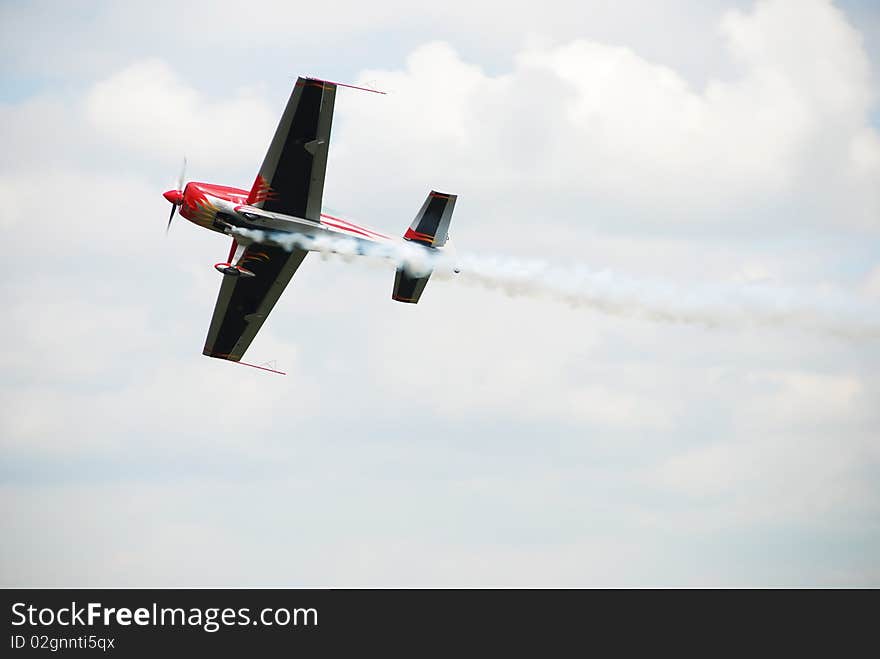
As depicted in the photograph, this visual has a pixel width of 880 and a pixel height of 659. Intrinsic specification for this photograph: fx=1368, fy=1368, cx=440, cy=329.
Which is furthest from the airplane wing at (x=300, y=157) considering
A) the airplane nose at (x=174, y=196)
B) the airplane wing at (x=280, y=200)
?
the airplane nose at (x=174, y=196)

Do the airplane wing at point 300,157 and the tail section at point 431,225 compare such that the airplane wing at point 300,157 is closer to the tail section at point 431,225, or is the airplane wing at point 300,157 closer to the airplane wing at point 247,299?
the airplane wing at point 247,299

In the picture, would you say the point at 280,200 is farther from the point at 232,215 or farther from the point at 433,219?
the point at 433,219

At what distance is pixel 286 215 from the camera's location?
39.8 m

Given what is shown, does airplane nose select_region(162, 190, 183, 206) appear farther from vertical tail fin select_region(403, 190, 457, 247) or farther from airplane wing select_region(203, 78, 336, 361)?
vertical tail fin select_region(403, 190, 457, 247)

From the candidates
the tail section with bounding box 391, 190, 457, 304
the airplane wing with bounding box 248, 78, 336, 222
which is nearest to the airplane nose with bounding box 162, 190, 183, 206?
the airplane wing with bounding box 248, 78, 336, 222

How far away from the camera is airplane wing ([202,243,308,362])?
140 ft

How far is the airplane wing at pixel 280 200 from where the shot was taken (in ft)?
124

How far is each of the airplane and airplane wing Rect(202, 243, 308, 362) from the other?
1.3 inches
